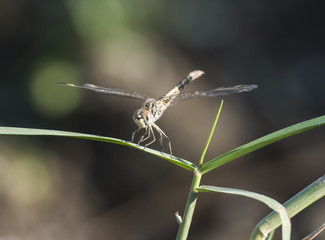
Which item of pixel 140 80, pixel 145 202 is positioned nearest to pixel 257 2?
pixel 140 80

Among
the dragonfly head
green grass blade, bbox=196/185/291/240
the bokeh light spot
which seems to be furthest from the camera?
the bokeh light spot

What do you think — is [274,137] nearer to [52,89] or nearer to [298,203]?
[298,203]

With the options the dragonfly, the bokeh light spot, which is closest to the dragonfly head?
the dragonfly

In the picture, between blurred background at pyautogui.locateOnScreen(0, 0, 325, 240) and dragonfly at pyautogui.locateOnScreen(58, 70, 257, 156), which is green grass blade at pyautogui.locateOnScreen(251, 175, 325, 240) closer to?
dragonfly at pyautogui.locateOnScreen(58, 70, 257, 156)

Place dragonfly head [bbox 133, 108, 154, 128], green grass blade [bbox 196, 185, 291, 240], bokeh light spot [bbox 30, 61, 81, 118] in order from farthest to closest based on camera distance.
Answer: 1. bokeh light spot [bbox 30, 61, 81, 118]
2. dragonfly head [bbox 133, 108, 154, 128]
3. green grass blade [bbox 196, 185, 291, 240]

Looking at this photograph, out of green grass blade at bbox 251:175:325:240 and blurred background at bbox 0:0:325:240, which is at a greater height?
blurred background at bbox 0:0:325:240

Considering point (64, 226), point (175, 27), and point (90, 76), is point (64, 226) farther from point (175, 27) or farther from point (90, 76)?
point (175, 27)

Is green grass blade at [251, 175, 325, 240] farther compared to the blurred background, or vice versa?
the blurred background

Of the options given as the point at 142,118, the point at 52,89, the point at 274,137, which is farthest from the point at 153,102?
the point at 52,89
